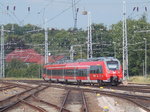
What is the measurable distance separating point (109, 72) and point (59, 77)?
14811mm

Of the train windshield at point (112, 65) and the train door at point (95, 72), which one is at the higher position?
the train windshield at point (112, 65)

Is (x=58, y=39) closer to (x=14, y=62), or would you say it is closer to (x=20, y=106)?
(x=14, y=62)

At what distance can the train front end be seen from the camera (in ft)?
117

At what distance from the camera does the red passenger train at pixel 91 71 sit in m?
36.0

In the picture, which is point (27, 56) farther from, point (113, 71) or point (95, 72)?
point (113, 71)

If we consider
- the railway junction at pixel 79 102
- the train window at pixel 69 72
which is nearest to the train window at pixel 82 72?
the train window at pixel 69 72

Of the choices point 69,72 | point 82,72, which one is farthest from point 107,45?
point 82,72

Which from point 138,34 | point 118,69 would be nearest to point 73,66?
point 118,69

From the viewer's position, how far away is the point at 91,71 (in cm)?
3859

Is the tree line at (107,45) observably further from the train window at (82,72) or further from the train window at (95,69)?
the train window at (95,69)

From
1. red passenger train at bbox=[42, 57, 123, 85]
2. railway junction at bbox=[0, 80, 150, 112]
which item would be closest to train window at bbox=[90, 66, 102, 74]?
red passenger train at bbox=[42, 57, 123, 85]

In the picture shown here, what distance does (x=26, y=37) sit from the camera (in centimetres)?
11450

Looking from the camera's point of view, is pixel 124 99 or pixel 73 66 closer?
pixel 124 99

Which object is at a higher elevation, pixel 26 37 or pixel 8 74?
pixel 26 37
